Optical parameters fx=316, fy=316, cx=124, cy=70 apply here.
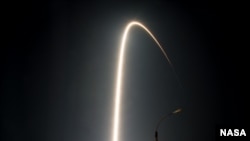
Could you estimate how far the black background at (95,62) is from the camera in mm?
2738

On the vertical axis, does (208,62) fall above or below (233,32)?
below

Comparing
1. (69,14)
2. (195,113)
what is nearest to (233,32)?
(195,113)

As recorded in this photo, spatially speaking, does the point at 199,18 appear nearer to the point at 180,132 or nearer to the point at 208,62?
the point at 208,62

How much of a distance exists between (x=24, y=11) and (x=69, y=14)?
1.33ft

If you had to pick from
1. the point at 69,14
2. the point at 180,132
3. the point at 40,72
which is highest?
the point at 69,14

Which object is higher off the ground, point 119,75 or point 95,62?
point 95,62

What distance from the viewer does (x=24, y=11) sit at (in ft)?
9.36

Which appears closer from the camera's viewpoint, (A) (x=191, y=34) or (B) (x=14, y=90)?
(B) (x=14, y=90)

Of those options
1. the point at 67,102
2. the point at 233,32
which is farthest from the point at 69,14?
the point at 233,32

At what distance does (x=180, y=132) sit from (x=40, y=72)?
136 centimetres

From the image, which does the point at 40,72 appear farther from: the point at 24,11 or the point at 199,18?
the point at 199,18

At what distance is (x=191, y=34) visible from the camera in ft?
9.73

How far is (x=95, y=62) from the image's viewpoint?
2.84m

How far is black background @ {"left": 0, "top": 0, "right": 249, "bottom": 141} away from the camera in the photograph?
274cm
